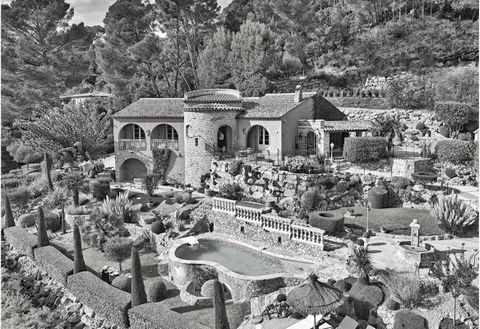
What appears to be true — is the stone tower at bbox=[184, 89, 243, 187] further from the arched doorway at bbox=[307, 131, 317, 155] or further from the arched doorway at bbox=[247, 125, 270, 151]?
the arched doorway at bbox=[307, 131, 317, 155]

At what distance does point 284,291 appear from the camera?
1822 centimetres

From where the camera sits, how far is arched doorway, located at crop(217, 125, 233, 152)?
38.6 metres

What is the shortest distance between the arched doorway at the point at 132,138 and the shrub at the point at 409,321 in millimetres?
31009

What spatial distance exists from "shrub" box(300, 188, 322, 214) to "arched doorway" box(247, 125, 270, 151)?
10449 mm

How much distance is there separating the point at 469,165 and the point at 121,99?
1658 inches

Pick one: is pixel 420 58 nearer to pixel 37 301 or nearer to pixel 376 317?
pixel 376 317

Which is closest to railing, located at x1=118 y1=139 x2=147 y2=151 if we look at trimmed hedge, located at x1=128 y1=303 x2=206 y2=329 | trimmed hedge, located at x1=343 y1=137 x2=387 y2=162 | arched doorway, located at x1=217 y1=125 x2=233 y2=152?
arched doorway, located at x1=217 y1=125 x2=233 y2=152

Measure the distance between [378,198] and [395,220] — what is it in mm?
2750

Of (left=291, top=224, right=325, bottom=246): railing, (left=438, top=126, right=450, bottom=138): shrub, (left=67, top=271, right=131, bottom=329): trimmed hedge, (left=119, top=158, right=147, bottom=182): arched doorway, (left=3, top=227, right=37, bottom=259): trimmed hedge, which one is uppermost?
(left=438, top=126, right=450, bottom=138): shrub

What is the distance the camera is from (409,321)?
1455cm

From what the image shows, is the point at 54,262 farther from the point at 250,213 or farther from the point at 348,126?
the point at 348,126

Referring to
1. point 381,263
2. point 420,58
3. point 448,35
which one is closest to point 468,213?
point 381,263

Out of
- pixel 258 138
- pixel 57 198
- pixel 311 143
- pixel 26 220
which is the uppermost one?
pixel 258 138

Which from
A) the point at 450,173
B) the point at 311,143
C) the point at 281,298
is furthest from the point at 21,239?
the point at 450,173
